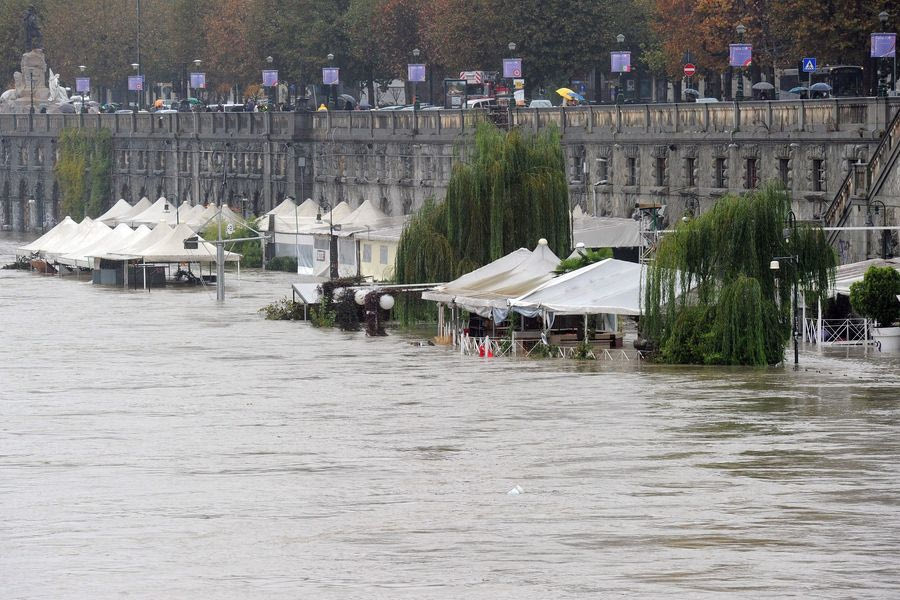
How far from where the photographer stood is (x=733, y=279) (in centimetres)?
5991

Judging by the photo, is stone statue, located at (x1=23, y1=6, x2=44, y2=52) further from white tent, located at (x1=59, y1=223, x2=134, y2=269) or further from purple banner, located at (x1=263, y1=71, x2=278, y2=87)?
white tent, located at (x1=59, y1=223, x2=134, y2=269)

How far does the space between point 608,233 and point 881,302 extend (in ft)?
85.2

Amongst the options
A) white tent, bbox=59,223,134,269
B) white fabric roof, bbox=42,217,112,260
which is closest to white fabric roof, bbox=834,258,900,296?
white tent, bbox=59,223,134,269

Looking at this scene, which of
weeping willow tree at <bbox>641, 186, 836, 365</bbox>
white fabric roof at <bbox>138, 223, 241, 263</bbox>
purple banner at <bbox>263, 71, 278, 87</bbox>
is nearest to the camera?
weeping willow tree at <bbox>641, 186, 836, 365</bbox>

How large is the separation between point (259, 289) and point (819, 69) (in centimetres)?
2850

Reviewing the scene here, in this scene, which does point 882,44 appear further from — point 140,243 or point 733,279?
point 140,243

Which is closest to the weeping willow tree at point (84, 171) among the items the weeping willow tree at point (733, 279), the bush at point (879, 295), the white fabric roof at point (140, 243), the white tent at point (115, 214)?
the white tent at point (115, 214)

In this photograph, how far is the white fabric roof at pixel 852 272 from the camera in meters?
64.7

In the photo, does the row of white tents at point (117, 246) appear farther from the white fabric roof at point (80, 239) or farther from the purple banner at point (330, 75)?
the purple banner at point (330, 75)

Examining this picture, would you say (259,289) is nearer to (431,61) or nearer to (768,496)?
(431,61)

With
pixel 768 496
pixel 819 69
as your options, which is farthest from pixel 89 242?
pixel 768 496

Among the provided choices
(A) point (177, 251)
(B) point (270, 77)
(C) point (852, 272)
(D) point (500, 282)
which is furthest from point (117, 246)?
(C) point (852, 272)

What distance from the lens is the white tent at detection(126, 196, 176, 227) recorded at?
130m

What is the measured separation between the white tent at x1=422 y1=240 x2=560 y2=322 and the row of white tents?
34317 mm
